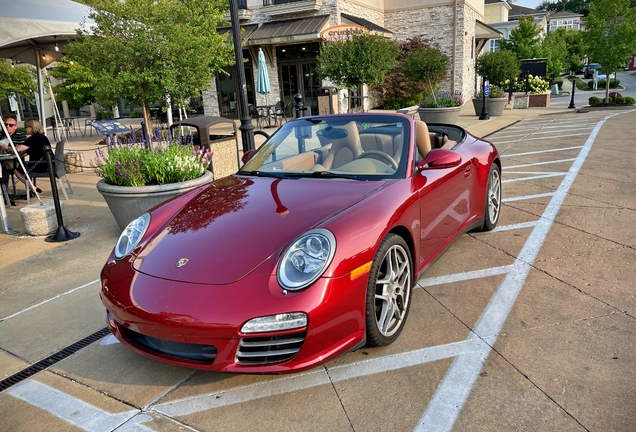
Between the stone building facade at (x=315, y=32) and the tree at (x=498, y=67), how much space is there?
3.18m

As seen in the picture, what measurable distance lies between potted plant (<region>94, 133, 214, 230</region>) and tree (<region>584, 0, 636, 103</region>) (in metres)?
20.5

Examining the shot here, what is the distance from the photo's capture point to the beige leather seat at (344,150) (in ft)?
13.0

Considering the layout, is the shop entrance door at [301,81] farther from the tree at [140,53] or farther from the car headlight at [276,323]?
the car headlight at [276,323]

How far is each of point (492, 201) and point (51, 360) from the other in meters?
4.34

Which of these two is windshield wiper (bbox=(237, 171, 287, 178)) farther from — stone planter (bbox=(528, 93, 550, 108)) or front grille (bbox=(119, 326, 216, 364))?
stone planter (bbox=(528, 93, 550, 108))

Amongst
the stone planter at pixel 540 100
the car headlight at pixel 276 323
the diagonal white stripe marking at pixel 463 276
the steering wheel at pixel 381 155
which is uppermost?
the steering wheel at pixel 381 155

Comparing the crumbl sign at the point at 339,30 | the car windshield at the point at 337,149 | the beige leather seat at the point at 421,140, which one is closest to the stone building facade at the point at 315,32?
the crumbl sign at the point at 339,30

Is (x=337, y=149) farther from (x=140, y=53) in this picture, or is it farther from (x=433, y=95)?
(x=433, y=95)

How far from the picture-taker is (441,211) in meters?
3.84

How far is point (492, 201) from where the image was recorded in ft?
17.3

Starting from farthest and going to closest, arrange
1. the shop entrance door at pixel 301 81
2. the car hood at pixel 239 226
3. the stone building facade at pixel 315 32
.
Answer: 1. the shop entrance door at pixel 301 81
2. the stone building facade at pixel 315 32
3. the car hood at pixel 239 226

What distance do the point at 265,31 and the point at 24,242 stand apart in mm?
17685

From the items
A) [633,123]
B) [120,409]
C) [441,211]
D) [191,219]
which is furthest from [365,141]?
[633,123]

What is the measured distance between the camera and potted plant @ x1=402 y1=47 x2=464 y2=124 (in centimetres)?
1465
